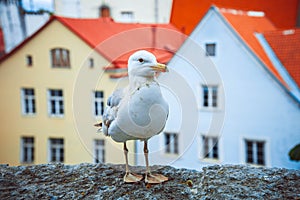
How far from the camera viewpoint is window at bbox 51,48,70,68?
503cm

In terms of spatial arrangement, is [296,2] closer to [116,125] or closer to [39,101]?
[39,101]

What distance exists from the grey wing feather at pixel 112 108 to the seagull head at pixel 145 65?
0.09 metres

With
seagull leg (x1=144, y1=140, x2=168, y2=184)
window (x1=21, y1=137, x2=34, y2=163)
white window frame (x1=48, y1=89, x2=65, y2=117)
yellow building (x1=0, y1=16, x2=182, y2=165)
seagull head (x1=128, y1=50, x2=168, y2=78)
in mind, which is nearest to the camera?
seagull head (x1=128, y1=50, x2=168, y2=78)

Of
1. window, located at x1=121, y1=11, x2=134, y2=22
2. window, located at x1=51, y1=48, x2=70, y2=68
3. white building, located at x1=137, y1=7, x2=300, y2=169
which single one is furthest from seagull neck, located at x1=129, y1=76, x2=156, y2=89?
window, located at x1=121, y1=11, x2=134, y2=22

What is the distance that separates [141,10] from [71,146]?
1954mm

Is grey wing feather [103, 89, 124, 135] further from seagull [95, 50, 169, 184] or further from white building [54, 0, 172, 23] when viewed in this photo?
white building [54, 0, 172, 23]

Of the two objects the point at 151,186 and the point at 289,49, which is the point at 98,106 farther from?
the point at 289,49

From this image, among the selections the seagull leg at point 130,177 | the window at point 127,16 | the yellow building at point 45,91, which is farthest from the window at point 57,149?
the seagull leg at point 130,177

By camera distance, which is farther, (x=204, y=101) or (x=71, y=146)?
(x=71, y=146)

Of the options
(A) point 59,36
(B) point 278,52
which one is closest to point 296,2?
(B) point 278,52

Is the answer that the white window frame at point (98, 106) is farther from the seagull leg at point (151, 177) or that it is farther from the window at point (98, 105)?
the seagull leg at point (151, 177)

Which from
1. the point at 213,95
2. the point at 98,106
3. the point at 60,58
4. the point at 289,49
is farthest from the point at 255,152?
the point at 98,106

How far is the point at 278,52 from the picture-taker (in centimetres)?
431

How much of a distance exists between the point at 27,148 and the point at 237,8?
321cm
